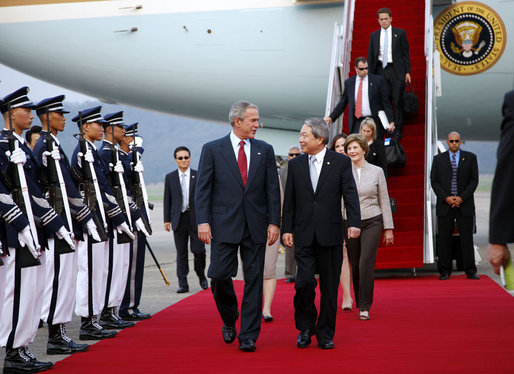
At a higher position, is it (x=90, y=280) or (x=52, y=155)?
(x=52, y=155)

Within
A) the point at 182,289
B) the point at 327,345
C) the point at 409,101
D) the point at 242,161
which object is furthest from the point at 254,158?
the point at 409,101

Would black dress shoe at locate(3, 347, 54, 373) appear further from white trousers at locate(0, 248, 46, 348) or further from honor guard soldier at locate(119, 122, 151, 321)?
honor guard soldier at locate(119, 122, 151, 321)

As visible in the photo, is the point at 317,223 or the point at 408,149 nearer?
the point at 317,223

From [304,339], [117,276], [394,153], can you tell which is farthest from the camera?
[394,153]

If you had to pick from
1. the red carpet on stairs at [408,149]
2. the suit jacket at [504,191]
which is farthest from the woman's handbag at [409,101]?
the suit jacket at [504,191]

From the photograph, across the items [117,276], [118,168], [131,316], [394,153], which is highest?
[394,153]

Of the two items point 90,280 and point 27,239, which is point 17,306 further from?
point 90,280

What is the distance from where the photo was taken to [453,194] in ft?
25.6

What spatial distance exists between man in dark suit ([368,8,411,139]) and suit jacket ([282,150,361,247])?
12.7ft

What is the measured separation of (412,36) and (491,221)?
7.55m

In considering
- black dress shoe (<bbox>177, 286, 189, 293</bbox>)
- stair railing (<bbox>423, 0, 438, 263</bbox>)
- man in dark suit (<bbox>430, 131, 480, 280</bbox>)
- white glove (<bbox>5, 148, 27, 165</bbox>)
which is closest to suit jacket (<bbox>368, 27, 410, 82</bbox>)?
stair railing (<bbox>423, 0, 438, 263</bbox>)

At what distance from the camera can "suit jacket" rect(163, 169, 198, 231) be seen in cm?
734

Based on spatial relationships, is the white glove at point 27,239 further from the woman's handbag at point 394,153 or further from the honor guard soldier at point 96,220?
the woman's handbag at point 394,153

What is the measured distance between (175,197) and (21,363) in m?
3.74
